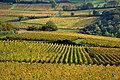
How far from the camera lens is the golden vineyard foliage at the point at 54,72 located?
48500mm

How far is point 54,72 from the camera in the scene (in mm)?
52844

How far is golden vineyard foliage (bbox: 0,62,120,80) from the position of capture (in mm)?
48500

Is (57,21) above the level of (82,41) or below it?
below

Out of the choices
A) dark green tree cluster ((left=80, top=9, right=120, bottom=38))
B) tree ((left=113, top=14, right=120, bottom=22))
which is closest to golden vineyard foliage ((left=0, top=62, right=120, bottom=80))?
dark green tree cluster ((left=80, top=9, right=120, bottom=38))

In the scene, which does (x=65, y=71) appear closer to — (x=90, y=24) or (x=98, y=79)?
(x=98, y=79)

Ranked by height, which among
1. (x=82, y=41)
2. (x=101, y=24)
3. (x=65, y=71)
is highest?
(x=65, y=71)

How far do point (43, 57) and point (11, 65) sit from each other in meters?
13.5

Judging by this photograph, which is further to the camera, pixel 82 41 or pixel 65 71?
→ pixel 82 41

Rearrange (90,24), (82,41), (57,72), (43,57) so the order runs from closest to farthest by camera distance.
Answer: (57,72), (43,57), (82,41), (90,24)

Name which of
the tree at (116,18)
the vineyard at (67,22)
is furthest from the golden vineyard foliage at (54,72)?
the tree at (116,18)

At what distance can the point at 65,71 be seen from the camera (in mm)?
54531

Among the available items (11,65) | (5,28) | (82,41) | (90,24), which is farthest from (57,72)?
(90,24)

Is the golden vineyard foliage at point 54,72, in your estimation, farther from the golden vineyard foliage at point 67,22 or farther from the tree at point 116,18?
the tree at point 116,18

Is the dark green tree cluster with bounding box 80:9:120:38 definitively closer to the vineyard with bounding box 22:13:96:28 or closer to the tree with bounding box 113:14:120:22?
the tree with bounding box 113:14:120:22
